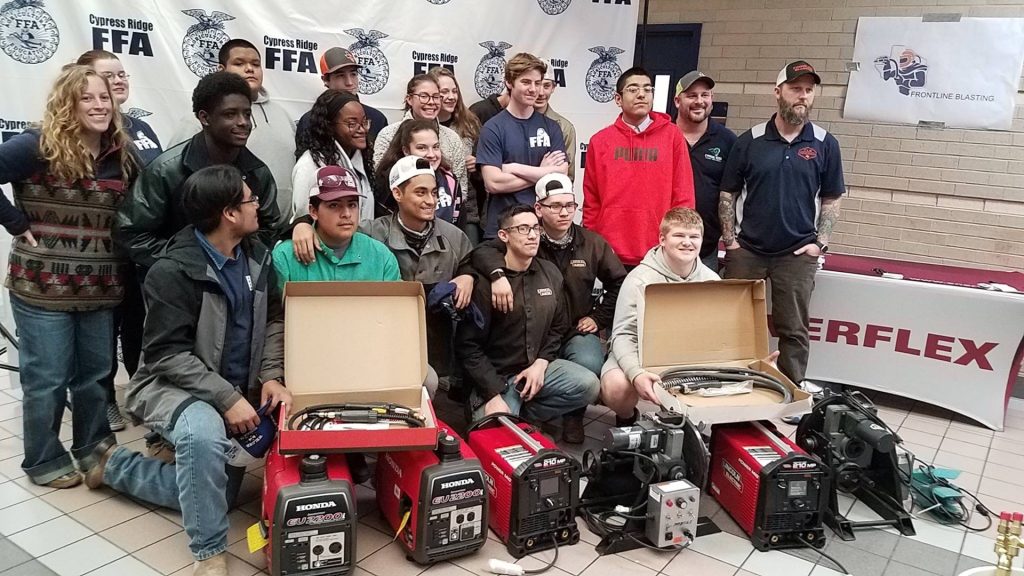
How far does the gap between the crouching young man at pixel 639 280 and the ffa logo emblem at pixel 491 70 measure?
6.70 feet

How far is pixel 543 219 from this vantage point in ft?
10.7

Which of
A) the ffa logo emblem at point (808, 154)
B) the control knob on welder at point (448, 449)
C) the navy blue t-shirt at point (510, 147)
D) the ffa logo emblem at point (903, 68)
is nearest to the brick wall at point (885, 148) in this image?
the ffa logo emblem at point (903, 68)

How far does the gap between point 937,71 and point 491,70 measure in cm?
338

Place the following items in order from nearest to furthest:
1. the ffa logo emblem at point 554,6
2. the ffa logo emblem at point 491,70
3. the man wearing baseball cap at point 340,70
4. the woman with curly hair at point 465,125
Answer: the man wearing baseball cap at point 340,70 < the woman with curly hair at point 465,125 < the ffa logo emblem at point 491,70 < the ffa logo emblem at point 554,6

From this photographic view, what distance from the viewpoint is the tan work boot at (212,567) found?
84.5 inches

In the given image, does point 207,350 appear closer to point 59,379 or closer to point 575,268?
point 59,379

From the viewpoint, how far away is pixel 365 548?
2396mm

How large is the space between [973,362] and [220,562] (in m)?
3.84

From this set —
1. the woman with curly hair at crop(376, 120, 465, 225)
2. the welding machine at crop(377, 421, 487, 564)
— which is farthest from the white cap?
the welding machine at crop(377, 421, 487, 564)

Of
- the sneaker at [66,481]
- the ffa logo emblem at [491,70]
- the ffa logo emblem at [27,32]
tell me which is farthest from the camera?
the ffa logo emblem at [491,70]

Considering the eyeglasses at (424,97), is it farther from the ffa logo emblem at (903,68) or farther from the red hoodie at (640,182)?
the ffa logo emblem at (903,68)

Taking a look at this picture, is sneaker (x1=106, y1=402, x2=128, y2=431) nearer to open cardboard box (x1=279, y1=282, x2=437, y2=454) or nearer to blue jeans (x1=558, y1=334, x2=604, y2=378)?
open cardboard box (x1=279, y1=282, x2=437, y2=454)

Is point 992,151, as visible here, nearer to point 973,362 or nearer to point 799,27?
point 799,27

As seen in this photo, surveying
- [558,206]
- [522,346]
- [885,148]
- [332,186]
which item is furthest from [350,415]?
[885,148]
